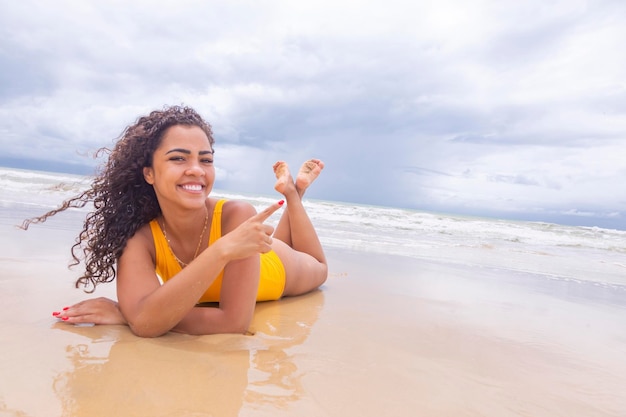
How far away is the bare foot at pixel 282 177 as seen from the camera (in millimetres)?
4457

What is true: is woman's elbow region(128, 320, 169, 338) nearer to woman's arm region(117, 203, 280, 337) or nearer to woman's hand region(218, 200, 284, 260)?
woman's arm region(117, 203, 280, 337)

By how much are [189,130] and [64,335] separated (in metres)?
1.41

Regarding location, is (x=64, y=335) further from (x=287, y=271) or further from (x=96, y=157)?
(x=287, y=271)

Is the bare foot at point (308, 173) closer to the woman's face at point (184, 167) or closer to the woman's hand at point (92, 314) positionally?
the woman's face at point (184, 167)

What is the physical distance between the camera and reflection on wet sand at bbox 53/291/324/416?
1679mm

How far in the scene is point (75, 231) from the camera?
7062mm

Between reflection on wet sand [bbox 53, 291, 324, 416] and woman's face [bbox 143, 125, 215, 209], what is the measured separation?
867 millimetres

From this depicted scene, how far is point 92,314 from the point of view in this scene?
274cm

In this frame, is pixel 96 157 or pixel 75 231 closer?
pixel 96 157

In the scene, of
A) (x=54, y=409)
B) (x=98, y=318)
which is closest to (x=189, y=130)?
(x=98, y=318)

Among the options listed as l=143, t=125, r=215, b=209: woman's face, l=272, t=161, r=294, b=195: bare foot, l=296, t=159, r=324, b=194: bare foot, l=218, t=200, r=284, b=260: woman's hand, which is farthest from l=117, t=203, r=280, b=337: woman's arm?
l=296, t=159, r=324, b=194: bare foot

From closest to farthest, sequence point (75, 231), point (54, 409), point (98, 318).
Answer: point (54, 409), point (98, 318), point (75, 231)

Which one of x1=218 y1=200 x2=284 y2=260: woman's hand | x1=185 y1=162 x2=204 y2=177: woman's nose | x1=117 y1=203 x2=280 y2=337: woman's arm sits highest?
x1=185 y1=162 x2=204 y2=177: woman's nose

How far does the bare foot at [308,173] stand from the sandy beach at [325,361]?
123 cm
